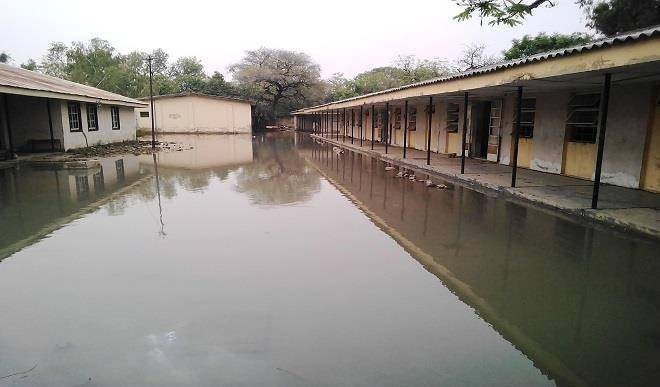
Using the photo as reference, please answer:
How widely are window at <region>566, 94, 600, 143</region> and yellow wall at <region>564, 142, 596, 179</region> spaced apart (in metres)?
0.17

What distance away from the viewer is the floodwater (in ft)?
10.2

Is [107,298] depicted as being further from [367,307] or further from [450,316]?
[450,316]

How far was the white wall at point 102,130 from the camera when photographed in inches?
749

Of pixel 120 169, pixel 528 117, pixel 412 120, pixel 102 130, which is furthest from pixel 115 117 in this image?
pixel 528 117

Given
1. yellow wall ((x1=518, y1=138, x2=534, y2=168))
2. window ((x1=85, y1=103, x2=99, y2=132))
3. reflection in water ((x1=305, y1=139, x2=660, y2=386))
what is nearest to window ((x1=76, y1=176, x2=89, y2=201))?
reflection in water ((x1=305, y1=139, x2=660, y2=386))

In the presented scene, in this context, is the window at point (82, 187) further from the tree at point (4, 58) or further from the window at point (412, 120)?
the tree at point (4, 58)

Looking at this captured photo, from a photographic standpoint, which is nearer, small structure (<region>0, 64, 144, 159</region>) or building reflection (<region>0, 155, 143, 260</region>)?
building reflection (<region>0, 155, 143, 260</region>)

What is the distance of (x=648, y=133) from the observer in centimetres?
910

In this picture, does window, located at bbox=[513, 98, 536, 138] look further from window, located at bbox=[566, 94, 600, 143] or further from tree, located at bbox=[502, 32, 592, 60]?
tree, located at bbox=[502, 32, 592, 60]

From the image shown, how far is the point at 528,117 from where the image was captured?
13234 millimetres

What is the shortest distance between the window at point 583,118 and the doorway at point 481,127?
489cm

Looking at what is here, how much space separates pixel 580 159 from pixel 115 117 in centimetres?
2411

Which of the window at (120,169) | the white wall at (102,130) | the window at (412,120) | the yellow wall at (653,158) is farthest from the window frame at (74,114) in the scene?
the yellow wall at (653,158)

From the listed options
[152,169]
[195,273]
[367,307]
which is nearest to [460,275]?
[367,307]
